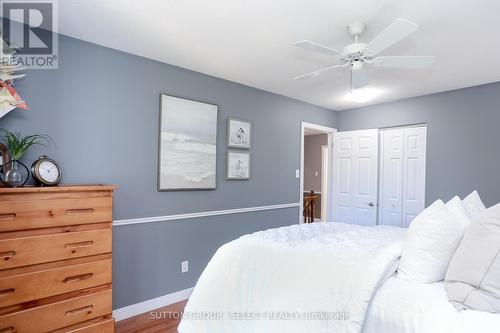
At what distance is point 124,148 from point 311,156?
5.70 metres

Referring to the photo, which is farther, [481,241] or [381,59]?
[381,59]

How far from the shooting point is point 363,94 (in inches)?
150

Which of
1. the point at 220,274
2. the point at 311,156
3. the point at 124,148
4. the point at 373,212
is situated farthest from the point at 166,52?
the point at 311,156

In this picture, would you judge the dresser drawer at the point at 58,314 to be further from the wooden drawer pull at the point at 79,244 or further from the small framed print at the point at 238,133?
the small framed print at the point at 238,133

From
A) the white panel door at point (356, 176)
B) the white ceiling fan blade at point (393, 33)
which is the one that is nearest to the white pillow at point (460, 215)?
the white ceiling fan blade at point (393, 33)

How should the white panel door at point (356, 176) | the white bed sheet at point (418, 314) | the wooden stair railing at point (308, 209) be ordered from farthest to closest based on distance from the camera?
1. the wooden stair railing at point (308, 209)
2. the white panel door at point (356, 176)
3. the white bed sheet at point (418, 314)

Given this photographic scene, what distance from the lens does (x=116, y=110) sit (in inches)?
102

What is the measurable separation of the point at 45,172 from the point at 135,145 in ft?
2.67

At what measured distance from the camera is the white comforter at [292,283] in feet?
4.63

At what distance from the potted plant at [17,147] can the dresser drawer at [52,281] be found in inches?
24.5

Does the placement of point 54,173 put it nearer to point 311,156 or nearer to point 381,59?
point 381,59

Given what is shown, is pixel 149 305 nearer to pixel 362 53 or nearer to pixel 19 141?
pixel 19 141

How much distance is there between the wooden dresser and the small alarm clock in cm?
19

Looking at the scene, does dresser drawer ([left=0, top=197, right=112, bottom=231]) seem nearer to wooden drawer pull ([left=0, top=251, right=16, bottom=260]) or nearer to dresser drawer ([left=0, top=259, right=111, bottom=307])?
wooden drawer pull ([left=0, top=251, right=16, bottom=260])
